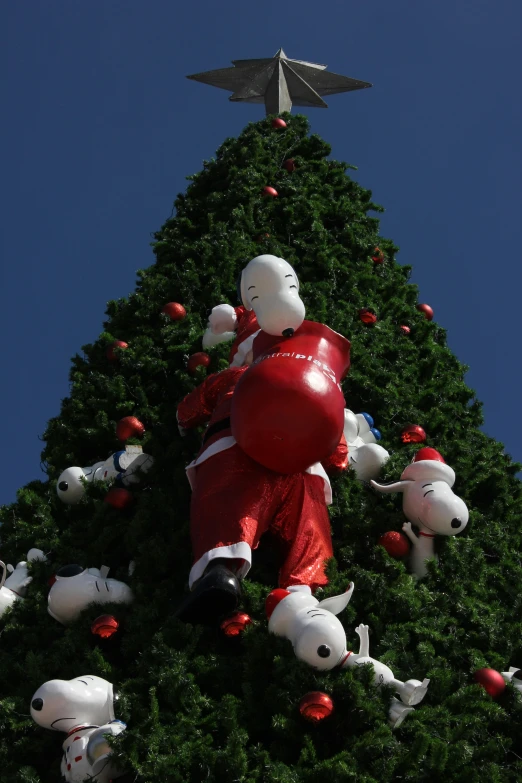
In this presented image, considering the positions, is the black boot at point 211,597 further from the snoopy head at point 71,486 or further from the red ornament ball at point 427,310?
the red ornament ball at point 427,310

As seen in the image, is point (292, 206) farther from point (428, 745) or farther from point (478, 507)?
point (428, 745)

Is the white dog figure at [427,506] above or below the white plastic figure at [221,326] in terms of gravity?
below

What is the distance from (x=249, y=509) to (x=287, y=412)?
0.41m

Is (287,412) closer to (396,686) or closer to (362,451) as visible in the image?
(362,451)

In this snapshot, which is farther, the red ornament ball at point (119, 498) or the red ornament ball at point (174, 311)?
the red ornament ball at point (174, 311)

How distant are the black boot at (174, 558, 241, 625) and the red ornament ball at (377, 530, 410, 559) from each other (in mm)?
833

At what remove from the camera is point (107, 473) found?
16.0ft

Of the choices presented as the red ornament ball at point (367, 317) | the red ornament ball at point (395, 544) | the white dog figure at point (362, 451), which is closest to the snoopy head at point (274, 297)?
the white dog figure at point (362, 451)

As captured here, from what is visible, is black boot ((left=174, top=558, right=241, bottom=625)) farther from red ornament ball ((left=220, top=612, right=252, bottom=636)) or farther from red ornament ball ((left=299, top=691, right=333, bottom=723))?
red ornament ball ((left=299, top=691, right=333, bottom=723))

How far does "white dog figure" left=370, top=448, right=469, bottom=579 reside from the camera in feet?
14.0

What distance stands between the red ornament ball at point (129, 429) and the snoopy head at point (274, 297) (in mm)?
1043

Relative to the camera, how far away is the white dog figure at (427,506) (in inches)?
169

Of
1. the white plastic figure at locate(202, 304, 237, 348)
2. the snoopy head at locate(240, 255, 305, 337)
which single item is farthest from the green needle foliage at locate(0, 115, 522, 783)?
the snoopy head at locate(240, 255, 305, 337)

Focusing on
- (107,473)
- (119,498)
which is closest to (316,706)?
(119,498)
